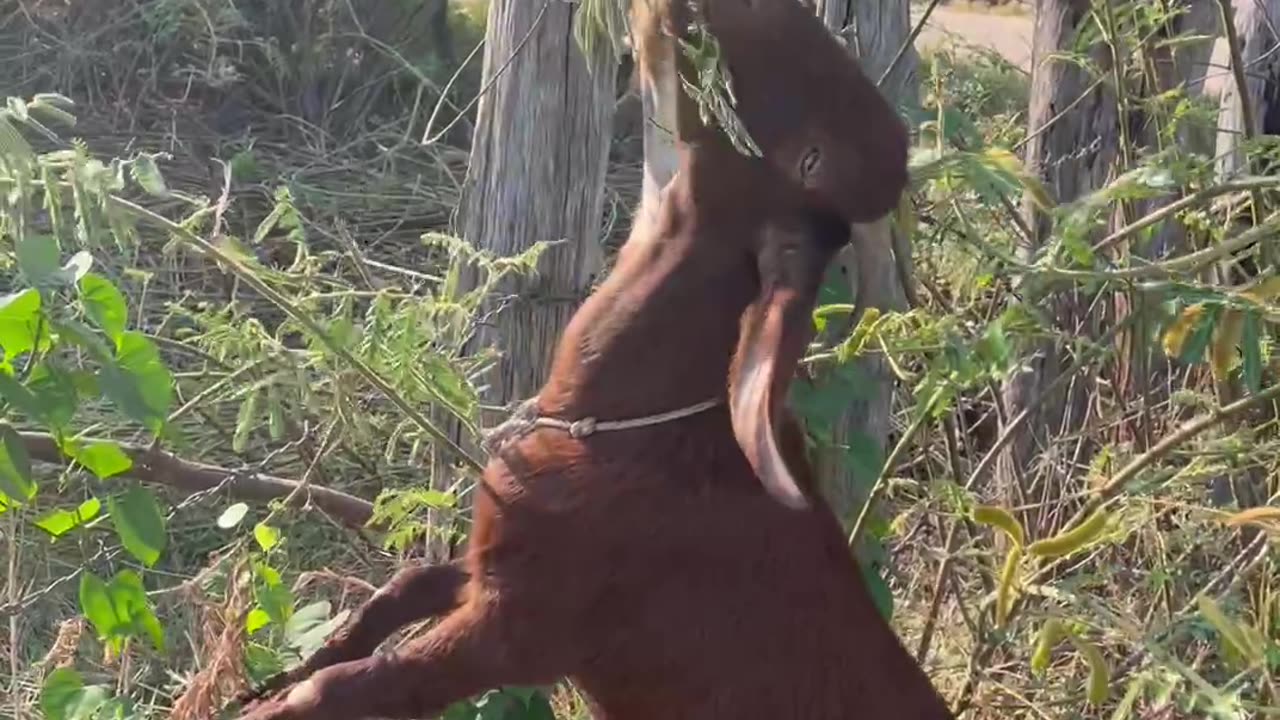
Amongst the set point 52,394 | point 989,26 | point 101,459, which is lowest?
point 101,459

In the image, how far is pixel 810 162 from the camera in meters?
1.98

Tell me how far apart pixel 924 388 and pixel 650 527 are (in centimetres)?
46

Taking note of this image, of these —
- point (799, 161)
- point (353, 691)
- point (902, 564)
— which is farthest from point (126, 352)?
point (902, 564)

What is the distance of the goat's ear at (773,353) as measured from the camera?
1.72 meters

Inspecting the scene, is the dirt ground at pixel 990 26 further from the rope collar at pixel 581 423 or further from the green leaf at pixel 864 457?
the rope collar at pixel 581 423

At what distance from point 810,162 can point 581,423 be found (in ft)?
1.52

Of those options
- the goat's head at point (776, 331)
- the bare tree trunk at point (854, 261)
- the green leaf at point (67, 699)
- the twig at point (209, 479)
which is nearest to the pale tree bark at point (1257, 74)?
the bare tree trunk at point (854, 261)

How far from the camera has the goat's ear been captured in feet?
5.64

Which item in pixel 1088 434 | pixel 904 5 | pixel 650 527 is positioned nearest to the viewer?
pixel 650 527

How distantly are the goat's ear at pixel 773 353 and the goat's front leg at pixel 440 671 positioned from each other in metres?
0.46

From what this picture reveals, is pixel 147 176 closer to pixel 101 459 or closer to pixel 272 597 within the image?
pixel 101 459

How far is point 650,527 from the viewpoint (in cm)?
208

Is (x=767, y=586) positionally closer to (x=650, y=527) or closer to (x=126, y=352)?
(x=650, y=527)

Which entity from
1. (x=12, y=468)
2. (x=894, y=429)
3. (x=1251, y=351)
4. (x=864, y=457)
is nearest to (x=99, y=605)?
(x=12, y=468)
